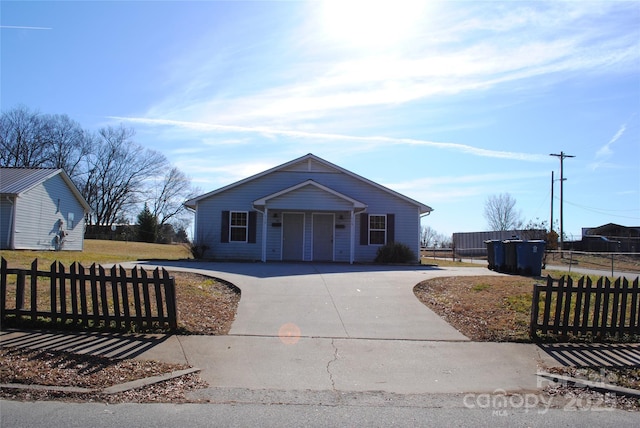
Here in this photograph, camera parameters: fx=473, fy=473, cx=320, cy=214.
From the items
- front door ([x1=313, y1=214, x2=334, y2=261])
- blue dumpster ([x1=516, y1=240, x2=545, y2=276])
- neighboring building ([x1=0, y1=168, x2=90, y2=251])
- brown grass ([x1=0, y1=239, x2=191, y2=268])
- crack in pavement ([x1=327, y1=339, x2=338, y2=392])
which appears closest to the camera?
crack in pavement ([x1=327, y1=339, x2=338, y2=392])

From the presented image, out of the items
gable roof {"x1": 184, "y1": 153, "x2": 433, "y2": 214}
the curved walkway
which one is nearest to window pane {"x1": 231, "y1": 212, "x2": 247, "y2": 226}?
gable roof {"x1": 184, "y1": 153, "x2": 433, "y2": 214}

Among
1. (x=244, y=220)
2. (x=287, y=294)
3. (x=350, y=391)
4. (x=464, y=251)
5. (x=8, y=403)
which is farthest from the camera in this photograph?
(x=464, y=251)

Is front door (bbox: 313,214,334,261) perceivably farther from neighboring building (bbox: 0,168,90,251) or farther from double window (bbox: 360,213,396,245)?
neighboring building (bbox: 0,168,90,251)

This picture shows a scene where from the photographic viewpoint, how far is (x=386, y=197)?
22828mm

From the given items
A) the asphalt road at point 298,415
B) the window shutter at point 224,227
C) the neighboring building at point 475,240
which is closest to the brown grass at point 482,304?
the asphalt road at point 298,415

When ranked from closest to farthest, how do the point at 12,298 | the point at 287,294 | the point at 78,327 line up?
the point at 78,327 < the point at 12,298 < the point at 287,294

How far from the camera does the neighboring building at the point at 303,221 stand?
71.6 feet

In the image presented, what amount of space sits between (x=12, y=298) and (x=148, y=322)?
10.6 ft

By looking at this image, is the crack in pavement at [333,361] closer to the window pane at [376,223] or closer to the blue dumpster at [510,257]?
the blue dumpster at [510,257]

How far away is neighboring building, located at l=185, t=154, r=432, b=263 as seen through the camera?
21812mm

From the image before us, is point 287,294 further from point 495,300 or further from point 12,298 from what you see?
point 12,298

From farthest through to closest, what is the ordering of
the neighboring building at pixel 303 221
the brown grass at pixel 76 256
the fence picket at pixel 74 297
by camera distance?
the neighboring building at pixel 303 221 < the brown grass at pixel 76 256 < the fence picket at pixel 74 297

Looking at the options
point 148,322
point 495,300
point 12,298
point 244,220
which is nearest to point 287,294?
point 148,322

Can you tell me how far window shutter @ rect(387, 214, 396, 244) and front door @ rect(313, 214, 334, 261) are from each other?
2755mm
